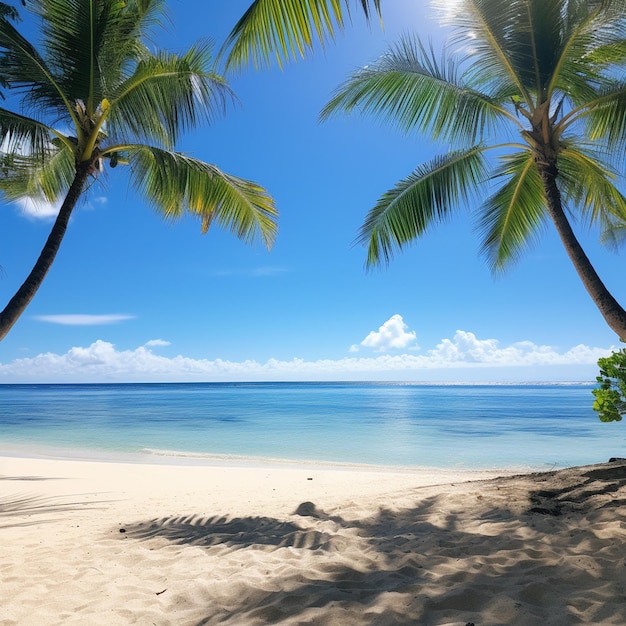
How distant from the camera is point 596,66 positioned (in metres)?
6.30

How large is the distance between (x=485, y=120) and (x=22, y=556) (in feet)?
23.8

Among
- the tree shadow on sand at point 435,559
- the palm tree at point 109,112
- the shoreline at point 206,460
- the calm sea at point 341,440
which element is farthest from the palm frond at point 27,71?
the calm sea at point 341,440

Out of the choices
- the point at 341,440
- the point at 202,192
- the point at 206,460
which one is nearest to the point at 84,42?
the point at 202,192

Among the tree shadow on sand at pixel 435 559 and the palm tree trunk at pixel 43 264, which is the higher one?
the palm tree trunk at pixel 43 264

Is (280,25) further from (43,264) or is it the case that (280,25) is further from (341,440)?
(341,440)

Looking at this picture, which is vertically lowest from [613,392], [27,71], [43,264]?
[613,392]

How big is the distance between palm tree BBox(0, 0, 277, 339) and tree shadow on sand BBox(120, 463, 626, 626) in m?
3.54

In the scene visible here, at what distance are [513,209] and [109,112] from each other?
631 centimetres

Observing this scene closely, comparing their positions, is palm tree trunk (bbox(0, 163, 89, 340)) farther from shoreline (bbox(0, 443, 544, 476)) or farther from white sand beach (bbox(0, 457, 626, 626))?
shoreline (bbox(0, 443, 544, 476))

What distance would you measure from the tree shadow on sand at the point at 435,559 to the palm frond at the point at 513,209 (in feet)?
14.3

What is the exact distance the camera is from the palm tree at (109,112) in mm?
5816

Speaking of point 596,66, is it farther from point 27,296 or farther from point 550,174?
point 27,296

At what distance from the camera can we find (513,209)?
25.5 ft

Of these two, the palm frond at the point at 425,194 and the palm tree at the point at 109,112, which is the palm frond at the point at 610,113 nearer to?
the palm frond at the point at 425,194
